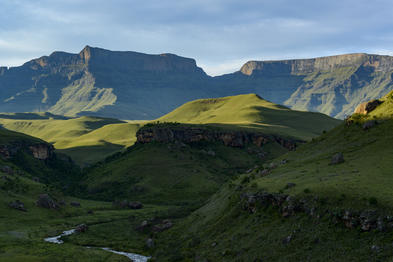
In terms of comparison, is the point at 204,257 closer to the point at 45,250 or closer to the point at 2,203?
the point at 45,250

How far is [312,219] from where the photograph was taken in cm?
8031

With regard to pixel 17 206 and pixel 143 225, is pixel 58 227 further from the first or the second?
pixel 143 225

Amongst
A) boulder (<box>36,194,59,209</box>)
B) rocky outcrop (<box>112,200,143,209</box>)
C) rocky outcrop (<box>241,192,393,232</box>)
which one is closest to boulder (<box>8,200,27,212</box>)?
boulder (<box>36,194,59,209</box>)

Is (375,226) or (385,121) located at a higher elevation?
(385,121)

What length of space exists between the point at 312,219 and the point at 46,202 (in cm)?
12777

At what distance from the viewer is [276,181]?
110m

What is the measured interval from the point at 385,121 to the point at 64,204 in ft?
458

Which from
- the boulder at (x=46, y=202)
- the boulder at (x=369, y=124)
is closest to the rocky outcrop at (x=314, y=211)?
the boulder at (x=369, y=124)

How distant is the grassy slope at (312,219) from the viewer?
70625 millimetres

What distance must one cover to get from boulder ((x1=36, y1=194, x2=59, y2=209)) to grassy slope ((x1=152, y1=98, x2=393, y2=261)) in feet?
220

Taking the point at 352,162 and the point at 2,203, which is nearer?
the point at 352,162

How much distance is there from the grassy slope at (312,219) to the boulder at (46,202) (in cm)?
6695

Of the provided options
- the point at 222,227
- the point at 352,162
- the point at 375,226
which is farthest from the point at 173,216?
the point at 375,226

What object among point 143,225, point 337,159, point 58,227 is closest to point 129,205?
point 143,225
